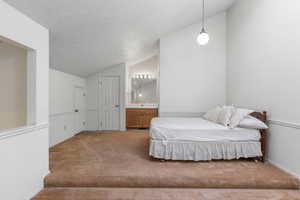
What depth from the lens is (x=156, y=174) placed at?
2.30 metres

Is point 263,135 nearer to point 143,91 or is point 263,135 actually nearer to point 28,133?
point 28,133

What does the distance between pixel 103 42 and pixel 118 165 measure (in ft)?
7.93

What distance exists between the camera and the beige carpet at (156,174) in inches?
86.6

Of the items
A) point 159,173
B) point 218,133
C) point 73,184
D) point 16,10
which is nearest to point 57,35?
point 16,10

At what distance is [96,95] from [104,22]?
332cm

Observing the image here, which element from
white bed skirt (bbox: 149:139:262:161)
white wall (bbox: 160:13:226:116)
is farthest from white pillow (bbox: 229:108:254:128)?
white wall (bbox: 160:13:226:116)

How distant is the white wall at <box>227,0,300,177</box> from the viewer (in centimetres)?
233

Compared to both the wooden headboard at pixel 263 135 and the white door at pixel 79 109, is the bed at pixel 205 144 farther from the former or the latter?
the white door at pixel 79 109

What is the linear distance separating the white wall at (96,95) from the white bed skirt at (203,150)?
3.10 meters

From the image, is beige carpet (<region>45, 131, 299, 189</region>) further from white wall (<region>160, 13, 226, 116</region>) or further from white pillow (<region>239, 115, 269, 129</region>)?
white wall (<region>160, 13, 226, 116</region>)

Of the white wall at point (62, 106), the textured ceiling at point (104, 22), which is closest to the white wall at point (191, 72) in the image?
the textured ceiling at point (104, 22)

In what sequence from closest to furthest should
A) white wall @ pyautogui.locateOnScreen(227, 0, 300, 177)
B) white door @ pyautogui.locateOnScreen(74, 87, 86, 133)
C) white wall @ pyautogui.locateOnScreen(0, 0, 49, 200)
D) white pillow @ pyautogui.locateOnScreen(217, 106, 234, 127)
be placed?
white wall @ pyautogui.locateOnScreen(0, 0, 49, 200) < white wall @ pyautogui.locateOnScreen(227, 0, 300, 177) < white pillow @ pyautogui.locateOnScreen(217, 106, 234, 127) < white door @ pyautogui.locateOnScreen(74, 87, 86, 133)

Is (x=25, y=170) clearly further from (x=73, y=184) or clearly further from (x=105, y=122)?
(x=105, y=122)

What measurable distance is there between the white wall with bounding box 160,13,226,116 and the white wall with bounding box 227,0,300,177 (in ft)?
2.05
